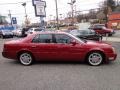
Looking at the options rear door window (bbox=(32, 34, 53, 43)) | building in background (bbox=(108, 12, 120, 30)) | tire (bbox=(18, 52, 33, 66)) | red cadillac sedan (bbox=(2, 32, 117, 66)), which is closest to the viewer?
red cadillac sedan (bbox=(2, 32, 117, 66))

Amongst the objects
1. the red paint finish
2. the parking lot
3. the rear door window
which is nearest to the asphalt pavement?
the parking lot

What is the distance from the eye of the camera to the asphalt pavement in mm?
5699

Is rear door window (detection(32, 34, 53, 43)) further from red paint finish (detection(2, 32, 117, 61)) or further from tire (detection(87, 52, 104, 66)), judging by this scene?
tire (detection(87, 52, 104, 66))

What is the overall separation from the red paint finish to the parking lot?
37 centimetres

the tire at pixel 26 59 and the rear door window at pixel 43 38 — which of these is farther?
the tire at pixel 26 59

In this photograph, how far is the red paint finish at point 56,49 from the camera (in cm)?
827

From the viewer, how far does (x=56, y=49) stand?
27.6 ft
